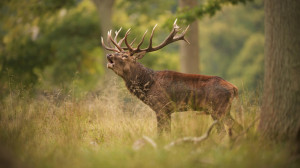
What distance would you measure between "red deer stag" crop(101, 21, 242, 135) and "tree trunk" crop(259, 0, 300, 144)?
2.58 feet

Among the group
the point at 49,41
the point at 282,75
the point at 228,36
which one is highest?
the point at 228,36

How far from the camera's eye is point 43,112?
6.67 metres

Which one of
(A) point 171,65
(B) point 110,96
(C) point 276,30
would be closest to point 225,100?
(C) point 276,30

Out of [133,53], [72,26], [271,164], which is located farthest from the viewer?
[72,26]

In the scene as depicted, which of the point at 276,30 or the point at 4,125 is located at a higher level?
the point at 276,30

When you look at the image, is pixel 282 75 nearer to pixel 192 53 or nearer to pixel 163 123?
pixel 163 123

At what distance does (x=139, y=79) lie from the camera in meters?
6.77

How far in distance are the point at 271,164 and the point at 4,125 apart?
13.4ft

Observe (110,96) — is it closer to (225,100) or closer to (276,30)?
(225,100)

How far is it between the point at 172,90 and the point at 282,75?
2.12 m

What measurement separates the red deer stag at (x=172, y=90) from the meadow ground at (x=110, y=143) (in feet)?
0.93

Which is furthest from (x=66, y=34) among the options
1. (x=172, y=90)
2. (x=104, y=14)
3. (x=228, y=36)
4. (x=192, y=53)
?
(x=228, y=36)

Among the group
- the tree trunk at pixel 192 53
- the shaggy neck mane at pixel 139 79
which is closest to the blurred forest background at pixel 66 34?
the tree trunk at pixel 192 53

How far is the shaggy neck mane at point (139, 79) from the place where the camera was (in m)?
6.70
